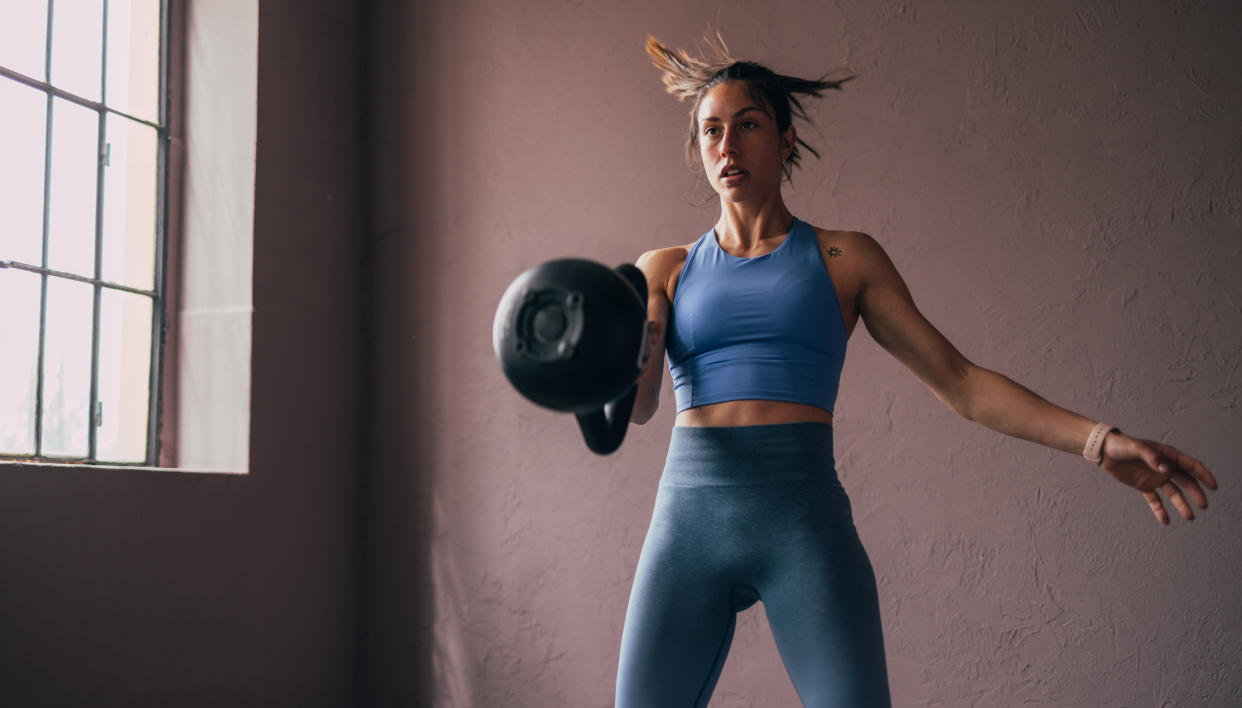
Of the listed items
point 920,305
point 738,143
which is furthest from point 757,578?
point 920,305

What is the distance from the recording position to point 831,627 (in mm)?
1635

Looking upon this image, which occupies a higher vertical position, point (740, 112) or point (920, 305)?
point (740, 112)

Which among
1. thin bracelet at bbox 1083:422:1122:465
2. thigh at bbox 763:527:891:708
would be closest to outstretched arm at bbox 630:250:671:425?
thigh at bbox 763:527:891:708

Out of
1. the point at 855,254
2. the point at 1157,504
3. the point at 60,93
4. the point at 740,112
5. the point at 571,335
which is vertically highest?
the point at 60,93

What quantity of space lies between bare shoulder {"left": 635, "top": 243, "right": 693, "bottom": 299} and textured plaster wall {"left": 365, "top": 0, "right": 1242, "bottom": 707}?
120 centimetres

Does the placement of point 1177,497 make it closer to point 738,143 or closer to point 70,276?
point 738,143

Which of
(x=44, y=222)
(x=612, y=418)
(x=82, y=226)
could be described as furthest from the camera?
(x=82, y=226)

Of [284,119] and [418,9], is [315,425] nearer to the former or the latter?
[284,119]

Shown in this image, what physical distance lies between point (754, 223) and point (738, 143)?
151 millimetres

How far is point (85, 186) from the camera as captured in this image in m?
2.97

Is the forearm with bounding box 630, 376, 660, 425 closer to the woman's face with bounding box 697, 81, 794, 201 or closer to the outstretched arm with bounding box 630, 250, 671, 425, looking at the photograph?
the outstretched arm with bounding box 630, 250, 671, 425

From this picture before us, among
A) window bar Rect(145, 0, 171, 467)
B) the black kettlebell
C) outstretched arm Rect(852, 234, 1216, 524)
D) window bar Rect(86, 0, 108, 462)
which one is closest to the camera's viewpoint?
the black kettlebell

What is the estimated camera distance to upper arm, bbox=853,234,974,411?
6.00 feet

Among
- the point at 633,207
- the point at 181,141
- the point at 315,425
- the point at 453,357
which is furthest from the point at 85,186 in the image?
the point at 633,207
